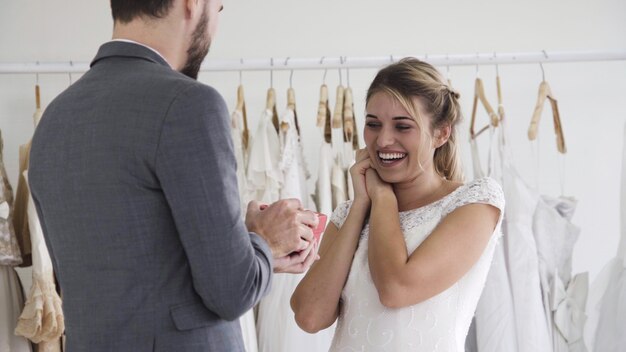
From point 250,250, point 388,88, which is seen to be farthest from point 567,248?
point 250,250

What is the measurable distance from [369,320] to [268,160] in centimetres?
111

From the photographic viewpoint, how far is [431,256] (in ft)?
5.18

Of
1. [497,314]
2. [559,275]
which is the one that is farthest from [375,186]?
[559,275]

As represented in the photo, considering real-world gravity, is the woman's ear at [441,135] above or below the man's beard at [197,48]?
below

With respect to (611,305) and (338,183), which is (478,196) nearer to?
(338,183)

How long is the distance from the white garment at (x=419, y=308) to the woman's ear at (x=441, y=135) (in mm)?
129

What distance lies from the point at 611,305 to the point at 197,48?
184 cm

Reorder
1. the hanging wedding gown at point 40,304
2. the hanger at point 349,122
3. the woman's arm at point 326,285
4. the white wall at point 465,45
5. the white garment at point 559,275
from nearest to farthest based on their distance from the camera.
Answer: the woman's arm at point 326,285 < the hanging wedding gown at point 40,304 < the white garment at point 559,275 < the hanger at point 349,122 < the white wall at point 465,45

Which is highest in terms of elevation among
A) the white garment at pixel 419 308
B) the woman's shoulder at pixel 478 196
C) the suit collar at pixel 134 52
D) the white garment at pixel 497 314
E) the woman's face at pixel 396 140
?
the suit collar at pixel 134 52

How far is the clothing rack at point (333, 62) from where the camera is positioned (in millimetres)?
2779

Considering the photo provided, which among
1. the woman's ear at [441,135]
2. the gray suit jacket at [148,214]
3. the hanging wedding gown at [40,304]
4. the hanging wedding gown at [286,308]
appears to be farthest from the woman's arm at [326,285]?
the hanging wedding gown at [40,304]

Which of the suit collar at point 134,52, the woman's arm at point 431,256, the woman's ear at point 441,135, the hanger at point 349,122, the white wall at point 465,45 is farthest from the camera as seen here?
the white wall at point 465,45

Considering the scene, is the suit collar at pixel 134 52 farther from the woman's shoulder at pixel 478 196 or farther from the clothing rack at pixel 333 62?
the clothing rack at pixel 333 62

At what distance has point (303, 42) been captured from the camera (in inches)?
128
